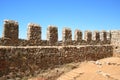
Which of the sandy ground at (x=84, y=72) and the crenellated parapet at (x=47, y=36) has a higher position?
the crenellated parapet at (x=47, y=36)

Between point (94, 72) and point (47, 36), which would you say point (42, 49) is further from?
point (47, 36)

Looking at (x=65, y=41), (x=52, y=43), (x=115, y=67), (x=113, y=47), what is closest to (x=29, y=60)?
(x=115, y=67)

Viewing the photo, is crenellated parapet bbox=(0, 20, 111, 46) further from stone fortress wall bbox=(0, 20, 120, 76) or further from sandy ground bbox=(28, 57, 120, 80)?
sandy ground bbox=(28, 57, 120, 80)

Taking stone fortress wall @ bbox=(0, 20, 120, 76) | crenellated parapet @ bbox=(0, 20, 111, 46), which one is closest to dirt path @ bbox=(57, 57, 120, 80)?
stone fortress wall @ bbox=(0, 20, 120, 76)

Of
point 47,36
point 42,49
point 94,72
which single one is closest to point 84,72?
point 94,72

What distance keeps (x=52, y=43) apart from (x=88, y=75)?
669 cm

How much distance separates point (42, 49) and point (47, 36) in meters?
5.28

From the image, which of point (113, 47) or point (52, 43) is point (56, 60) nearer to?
point (52, 43)

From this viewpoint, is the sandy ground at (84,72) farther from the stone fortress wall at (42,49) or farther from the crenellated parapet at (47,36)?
the crenellated parapet at (47,36)

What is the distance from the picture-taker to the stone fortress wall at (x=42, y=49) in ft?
37.7

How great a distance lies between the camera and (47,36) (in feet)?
60.4

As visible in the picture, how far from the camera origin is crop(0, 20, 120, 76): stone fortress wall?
11.5 meters

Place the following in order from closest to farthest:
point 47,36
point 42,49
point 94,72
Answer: point 94,72, point 42,49, point 47,36

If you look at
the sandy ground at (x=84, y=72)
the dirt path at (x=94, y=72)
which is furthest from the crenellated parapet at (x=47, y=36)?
the dirt path at (x=94, y=72)
